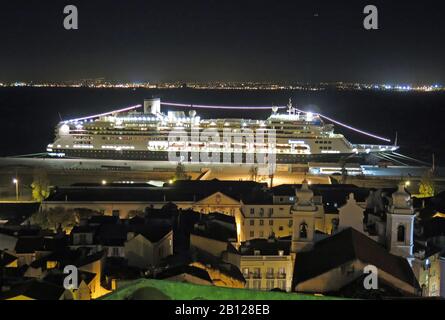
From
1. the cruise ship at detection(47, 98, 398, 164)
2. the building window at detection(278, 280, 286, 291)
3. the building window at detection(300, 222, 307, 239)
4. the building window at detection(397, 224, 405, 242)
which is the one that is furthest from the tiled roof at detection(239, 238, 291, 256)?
the cruise ship at detection(47, 98, 398, 164)

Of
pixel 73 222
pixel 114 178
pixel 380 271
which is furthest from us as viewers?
pixel 114 178

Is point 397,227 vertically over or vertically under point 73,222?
over

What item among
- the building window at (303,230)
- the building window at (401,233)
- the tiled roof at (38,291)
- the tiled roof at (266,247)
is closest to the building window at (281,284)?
the tiled roof at (266,247)

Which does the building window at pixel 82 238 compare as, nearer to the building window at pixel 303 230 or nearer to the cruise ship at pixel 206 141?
the building window at pixel 303 230

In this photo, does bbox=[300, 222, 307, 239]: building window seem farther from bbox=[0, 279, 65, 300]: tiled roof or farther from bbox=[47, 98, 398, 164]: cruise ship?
bbox=[47, 98, 398, 164]: cruise ship

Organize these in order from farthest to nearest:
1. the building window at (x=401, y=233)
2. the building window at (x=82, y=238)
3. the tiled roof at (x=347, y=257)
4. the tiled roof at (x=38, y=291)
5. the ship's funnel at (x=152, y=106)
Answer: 1. the ship's funnel at (x=152, y=106)
2. the building window at (x=82, y=238)
3. the building window at (x=401, y=233)
4. the tiled roof at (x=38, y=291)
5. the tiled roof at (x=347, y=257)
